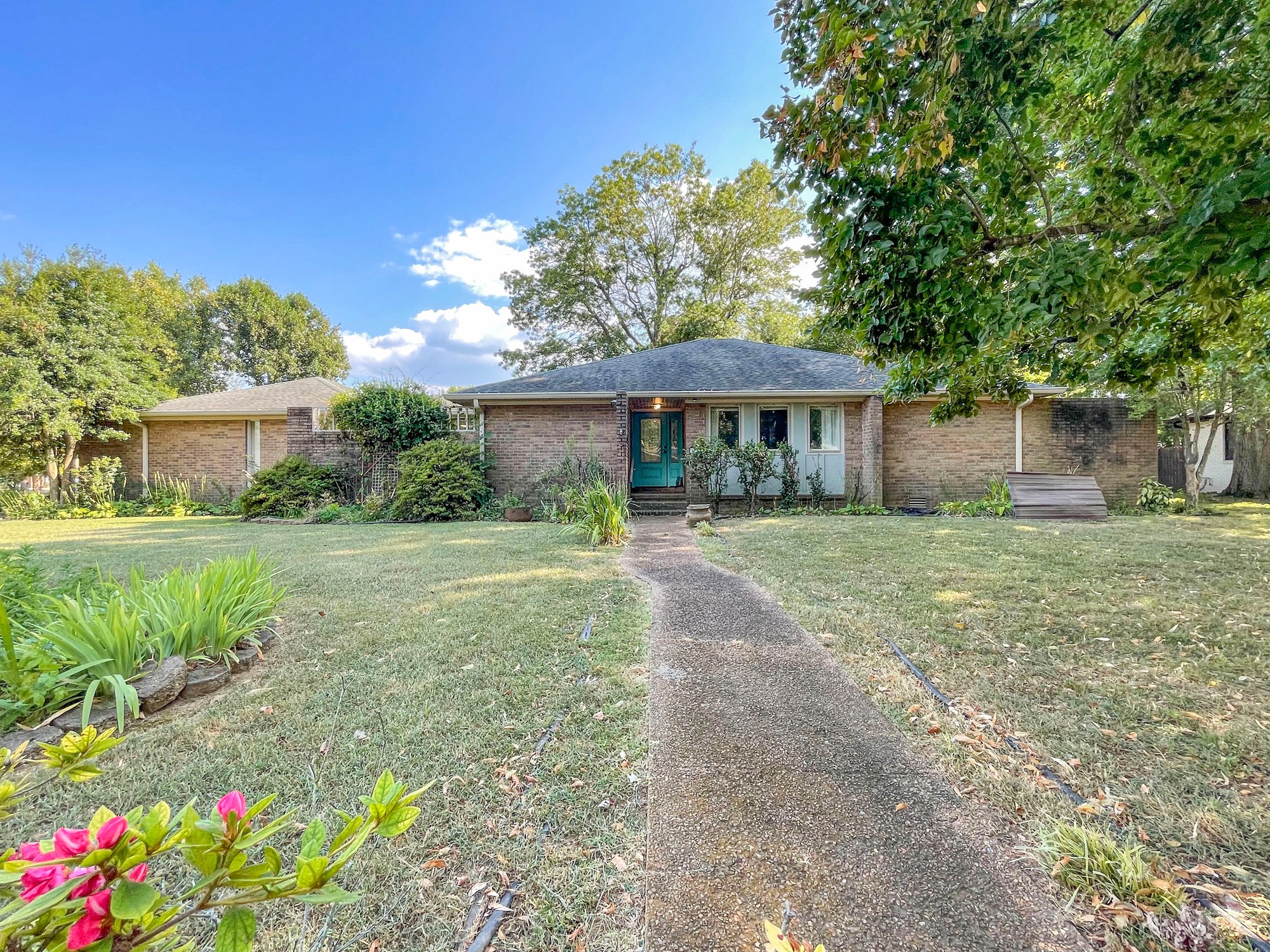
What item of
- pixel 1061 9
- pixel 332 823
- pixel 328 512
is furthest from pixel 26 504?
pixel 1061 9

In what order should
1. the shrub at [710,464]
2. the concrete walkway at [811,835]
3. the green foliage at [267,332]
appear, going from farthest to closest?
the green foliage at [267,332] < the shrub at [710,464] < the concrete walkway at [811,835]

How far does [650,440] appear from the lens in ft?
44.6

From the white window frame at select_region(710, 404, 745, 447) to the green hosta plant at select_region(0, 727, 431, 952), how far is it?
12.0m

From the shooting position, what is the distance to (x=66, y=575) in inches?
168

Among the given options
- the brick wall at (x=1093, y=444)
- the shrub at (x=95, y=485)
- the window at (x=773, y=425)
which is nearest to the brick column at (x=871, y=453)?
the window at (x=773, y=425)

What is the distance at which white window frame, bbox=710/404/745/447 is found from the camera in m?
12.4

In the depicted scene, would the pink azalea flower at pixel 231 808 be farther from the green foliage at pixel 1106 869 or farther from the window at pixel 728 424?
the window at pixel 728 424

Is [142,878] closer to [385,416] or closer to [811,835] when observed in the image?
[811,835]

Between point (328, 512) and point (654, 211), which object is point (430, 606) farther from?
point (654, 211)

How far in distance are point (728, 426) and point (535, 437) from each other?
190 inches

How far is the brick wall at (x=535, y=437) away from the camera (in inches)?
469

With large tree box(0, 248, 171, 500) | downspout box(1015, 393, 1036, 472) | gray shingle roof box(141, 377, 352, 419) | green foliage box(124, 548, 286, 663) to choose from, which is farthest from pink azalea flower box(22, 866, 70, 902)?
large tree box(0, 248, 171, 500)

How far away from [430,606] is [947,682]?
165 inches

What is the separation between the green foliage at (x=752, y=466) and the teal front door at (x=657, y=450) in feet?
8.10
